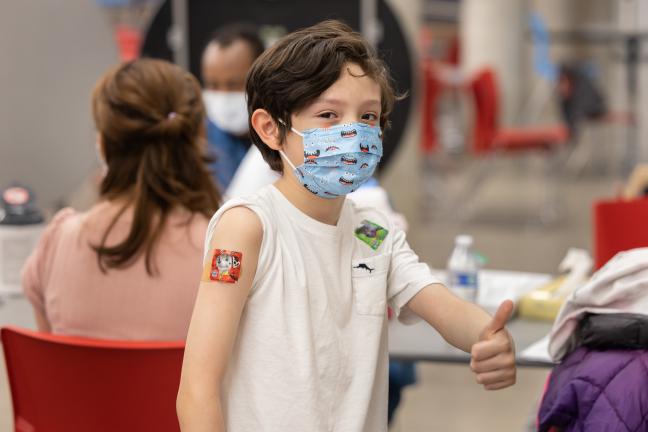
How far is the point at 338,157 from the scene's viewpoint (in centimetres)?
149

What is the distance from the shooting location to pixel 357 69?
1.48 m

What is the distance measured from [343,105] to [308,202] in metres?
0.16

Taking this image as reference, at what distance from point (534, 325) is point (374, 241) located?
0.79 meters

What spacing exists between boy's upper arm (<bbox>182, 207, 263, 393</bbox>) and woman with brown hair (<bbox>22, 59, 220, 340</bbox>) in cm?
57

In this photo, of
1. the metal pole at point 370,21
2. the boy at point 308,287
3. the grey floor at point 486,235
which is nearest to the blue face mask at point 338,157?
the boy at point 308,287

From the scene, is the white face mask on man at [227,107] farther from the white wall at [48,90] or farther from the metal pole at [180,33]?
the metal pole at [180,33]

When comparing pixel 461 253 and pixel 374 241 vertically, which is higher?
pixel 374 241

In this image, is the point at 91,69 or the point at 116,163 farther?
the point at 91,69

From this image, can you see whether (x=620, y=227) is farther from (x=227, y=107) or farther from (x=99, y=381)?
(x=99, y=381)

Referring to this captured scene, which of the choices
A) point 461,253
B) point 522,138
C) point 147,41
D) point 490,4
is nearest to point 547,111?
point 490,4

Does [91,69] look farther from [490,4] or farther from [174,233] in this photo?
[490,4]

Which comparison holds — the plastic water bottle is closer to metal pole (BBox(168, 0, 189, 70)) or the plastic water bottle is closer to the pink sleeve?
the pink sleeve

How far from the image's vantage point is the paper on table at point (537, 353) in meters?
1.95

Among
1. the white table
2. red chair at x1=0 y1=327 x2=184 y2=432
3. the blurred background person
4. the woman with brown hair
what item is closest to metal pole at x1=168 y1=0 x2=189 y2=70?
the blurred background person
